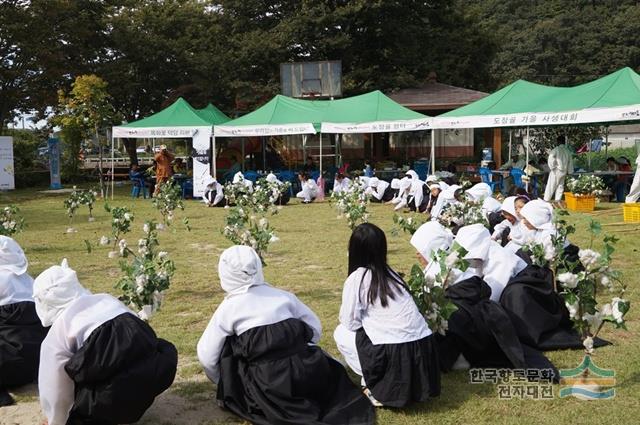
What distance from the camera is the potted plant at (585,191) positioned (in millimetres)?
13531

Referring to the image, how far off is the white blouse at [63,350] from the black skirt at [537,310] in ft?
9.94

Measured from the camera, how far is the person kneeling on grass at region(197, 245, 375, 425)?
147 inches

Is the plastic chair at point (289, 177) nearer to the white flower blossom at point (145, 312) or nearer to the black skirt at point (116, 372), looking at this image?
the white flower blossom at point (145, 312)

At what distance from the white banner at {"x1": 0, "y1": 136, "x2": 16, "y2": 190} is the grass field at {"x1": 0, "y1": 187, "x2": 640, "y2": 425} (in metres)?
6.55

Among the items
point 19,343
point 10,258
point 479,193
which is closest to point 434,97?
point 479,193

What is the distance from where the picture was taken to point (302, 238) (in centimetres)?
1107

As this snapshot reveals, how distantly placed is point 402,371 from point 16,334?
8.61ft

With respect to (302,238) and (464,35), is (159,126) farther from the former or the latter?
(464,35)

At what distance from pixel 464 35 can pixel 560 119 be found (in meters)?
15.5

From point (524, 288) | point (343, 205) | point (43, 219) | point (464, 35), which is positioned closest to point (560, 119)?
point (343, 205)

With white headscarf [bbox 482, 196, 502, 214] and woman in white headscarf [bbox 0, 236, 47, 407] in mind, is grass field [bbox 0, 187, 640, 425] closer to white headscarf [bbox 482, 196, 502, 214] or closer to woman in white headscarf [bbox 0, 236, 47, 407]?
woman in white headscarf [bbox 0, 236, 47, 407]

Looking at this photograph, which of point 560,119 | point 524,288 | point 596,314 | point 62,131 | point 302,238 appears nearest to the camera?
point 596,314

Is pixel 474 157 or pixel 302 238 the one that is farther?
pixel 474 157

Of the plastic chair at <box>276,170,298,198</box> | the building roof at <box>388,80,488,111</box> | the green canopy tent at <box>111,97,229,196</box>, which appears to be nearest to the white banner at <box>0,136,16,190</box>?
the green canopy tent at <box>111,97,229,196</box>
